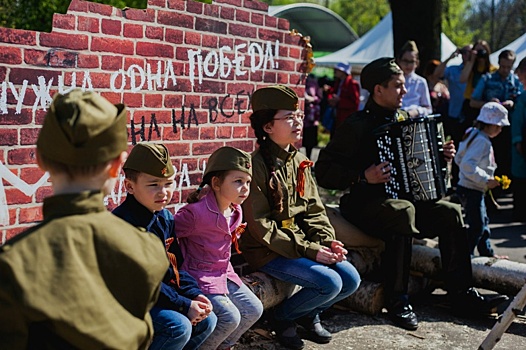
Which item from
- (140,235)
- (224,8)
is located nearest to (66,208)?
(140,235)

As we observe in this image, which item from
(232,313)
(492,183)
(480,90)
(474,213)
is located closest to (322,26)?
(480,90)

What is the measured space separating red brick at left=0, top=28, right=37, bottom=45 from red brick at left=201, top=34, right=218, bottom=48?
1.36m

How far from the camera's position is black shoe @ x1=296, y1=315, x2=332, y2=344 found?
16.3 ft

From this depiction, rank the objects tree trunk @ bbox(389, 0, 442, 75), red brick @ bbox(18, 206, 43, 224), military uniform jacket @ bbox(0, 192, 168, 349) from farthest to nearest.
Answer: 1. tree trunk @ bbox(389, 0, 442, 75)
2. red brick @ bbox(18, 206, 43, 224)
3. military uniform jacket @ bbox(0, 192, 168, 349)

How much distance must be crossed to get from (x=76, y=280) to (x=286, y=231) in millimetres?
2656

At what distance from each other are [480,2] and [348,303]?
40538mm

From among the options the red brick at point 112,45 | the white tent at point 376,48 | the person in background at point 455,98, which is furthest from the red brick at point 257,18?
the white tent at point 376,48

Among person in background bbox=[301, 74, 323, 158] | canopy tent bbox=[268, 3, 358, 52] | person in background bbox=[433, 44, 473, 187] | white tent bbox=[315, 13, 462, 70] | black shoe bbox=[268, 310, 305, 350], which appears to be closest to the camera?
black shoe bbox=[268, 310, 305, 350]

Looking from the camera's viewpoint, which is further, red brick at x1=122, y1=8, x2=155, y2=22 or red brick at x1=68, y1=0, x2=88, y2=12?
red brick at x1=122, y1=8, x2=155, y2=22

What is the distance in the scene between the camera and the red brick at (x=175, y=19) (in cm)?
466

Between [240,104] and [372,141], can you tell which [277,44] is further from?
[372,141]

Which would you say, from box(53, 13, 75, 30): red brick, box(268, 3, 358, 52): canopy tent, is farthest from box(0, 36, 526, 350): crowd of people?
box(268, 3, 358, 52): canopy tent

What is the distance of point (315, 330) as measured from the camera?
4961mm

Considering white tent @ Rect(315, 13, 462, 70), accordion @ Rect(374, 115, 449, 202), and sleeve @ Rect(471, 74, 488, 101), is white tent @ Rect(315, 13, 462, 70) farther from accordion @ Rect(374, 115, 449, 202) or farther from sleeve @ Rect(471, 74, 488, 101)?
accordion @ Rect(374, 115, 449, 202)
